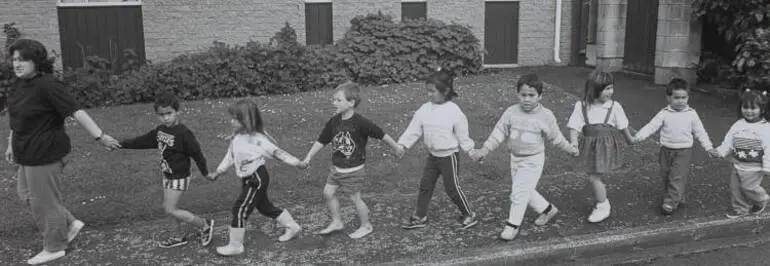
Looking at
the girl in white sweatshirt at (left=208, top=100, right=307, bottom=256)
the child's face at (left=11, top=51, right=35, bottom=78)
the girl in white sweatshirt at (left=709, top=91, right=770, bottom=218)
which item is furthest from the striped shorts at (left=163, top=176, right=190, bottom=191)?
the girl in white sweatshirt at (left=709, top=91, right=770, bottom=218)

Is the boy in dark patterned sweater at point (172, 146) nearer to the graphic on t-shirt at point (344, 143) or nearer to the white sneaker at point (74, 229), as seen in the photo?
the white sneaker at point (74, 229)

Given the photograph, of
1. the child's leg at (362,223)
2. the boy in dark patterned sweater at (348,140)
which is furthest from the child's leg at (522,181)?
the child's leg at (362,223)

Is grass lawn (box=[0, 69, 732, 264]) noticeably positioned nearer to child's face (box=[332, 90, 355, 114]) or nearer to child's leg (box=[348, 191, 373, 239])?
child's leg (box=[348, 191, 373, 239])

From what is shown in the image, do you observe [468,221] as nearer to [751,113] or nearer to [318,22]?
[751,113]

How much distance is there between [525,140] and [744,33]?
6.86 m

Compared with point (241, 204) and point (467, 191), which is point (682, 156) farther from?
point (241, 204)

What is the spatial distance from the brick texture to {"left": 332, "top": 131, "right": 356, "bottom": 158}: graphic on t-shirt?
354 inches

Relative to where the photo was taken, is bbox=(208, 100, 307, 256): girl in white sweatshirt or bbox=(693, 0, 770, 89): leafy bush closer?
bbox=(208, 100, 307, 256): girl in white sweatshirt

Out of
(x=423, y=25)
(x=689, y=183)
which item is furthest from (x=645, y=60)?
(x=689, y=183)

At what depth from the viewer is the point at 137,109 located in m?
10.7

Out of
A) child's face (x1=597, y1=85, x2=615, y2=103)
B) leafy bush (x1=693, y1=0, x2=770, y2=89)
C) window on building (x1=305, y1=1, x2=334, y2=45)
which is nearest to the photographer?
child's face (x1=597, y1=85, x2=615, y2=103)

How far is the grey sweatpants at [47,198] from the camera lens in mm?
4910

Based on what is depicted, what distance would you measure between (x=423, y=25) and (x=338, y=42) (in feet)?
5.56

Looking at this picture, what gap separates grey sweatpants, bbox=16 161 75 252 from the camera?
16.1ft
